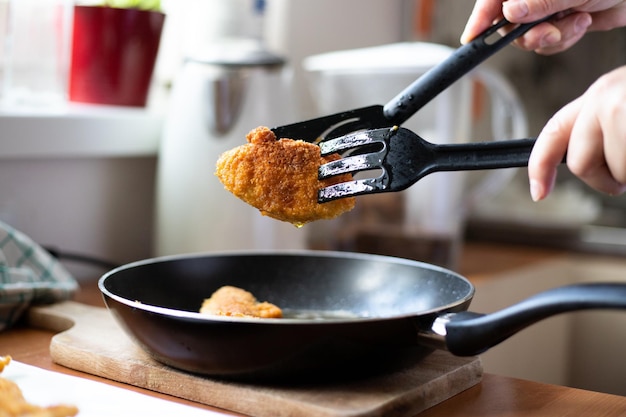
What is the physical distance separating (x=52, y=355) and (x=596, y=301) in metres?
0.52

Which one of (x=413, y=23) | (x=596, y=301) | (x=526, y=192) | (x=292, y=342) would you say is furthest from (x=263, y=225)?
(x=526, y=192)

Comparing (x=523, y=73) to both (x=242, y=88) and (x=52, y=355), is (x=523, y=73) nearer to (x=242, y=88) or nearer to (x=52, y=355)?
(x=242, y=88)

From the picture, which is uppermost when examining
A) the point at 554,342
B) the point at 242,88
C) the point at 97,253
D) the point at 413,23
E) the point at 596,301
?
the point at 413,23

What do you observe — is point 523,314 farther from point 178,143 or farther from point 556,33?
point 178,143

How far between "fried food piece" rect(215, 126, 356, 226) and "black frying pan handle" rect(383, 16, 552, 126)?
81mm

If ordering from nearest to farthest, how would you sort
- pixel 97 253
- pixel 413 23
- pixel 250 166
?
pixel 250 166
pixel 97 253
pixel 413 23

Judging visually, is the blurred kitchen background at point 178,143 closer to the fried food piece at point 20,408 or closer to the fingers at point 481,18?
the fingers at point 481,18

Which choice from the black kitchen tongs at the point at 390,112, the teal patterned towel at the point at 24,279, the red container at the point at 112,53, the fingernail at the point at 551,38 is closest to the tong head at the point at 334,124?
the black kitchen tongs at the point at 390,112

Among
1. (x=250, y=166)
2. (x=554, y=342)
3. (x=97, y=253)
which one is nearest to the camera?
(x=250, y=166)

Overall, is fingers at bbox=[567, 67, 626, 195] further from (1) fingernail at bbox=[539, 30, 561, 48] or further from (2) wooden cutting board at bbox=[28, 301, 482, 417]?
(1) fingernail at bbox=[539, 30, 561, 48]

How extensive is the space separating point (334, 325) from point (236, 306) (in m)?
0.21

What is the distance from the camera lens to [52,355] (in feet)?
2.65

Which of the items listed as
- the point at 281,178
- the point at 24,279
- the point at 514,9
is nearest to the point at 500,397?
the point at 281,178

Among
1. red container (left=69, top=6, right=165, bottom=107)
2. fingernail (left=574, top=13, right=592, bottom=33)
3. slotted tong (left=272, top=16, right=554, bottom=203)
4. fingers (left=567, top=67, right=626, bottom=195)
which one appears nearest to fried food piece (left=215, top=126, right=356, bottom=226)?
slotted tong (left=272, top=16, right=554, bottom=203)
